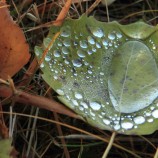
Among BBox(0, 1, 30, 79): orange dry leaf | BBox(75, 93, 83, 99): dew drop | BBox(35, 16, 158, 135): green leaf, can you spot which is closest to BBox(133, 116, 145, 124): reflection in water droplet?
BBox(35, 16, 158, 135): green leaf

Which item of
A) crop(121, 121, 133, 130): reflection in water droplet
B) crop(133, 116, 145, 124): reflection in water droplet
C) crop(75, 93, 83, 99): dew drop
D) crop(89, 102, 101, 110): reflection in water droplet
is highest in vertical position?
crop(75, 93, 83, 99): dew drop

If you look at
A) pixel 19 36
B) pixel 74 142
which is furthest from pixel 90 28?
pixel 74 142

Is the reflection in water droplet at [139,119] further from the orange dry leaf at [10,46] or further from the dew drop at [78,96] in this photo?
the orange dry leaf at [10,46]

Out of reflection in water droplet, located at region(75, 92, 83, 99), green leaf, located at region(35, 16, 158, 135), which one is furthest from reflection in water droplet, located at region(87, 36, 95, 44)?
reflection in water droplet, located at region(75, 92, 83, 99)

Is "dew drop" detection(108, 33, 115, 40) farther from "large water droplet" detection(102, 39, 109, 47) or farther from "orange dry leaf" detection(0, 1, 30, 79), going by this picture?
"orange dry leaf" detection(0, 1, 30, 79)

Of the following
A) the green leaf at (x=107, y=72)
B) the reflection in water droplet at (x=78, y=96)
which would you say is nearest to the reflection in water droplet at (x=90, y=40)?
the green leaf at (x=107, y=72)

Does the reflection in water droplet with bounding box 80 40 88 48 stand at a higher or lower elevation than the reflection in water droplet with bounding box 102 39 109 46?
lower

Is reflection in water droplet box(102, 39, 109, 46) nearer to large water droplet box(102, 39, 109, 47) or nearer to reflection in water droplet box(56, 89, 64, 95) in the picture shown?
large water droplet box(102, 39, 109, 47)
